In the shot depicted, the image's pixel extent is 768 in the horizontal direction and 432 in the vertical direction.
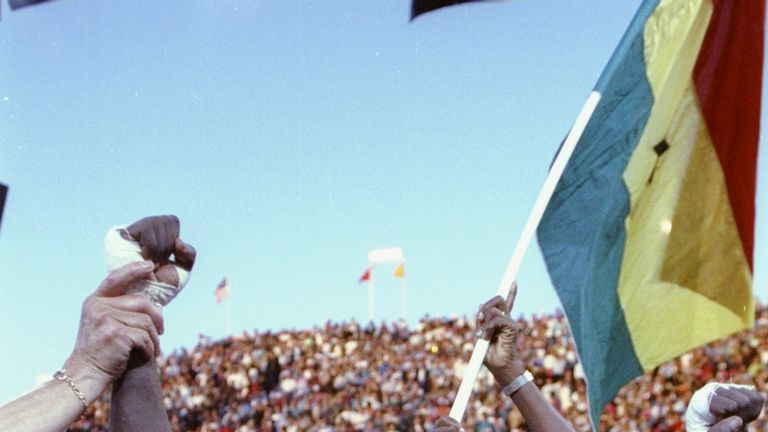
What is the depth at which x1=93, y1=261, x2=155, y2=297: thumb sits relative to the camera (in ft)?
4.68

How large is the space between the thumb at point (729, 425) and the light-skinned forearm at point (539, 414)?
341 mm

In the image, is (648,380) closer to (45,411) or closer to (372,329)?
(372,329)

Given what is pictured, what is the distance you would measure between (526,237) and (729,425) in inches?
27.1

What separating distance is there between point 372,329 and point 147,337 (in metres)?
24.4

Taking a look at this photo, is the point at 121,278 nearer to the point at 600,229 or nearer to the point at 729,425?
the point at 729,425

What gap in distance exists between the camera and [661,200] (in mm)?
3818

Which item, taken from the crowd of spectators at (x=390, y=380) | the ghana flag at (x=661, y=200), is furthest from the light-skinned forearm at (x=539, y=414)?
the crowd of spectators at (x=390, y=380)

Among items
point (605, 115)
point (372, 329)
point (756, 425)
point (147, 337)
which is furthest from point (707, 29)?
point (372, 329)

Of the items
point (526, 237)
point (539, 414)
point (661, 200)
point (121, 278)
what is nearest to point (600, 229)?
point (661, 200)

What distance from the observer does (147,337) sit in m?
1.40

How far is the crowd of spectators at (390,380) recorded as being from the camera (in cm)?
1622

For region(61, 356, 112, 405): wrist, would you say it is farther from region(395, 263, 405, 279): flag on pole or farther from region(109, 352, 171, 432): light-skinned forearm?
region(395, 263, 405, 279): flag on pole

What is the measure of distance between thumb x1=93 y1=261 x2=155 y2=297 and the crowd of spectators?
13506mm

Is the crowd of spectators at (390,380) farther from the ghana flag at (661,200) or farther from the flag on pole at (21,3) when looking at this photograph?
the flag on pole at (21,3)
